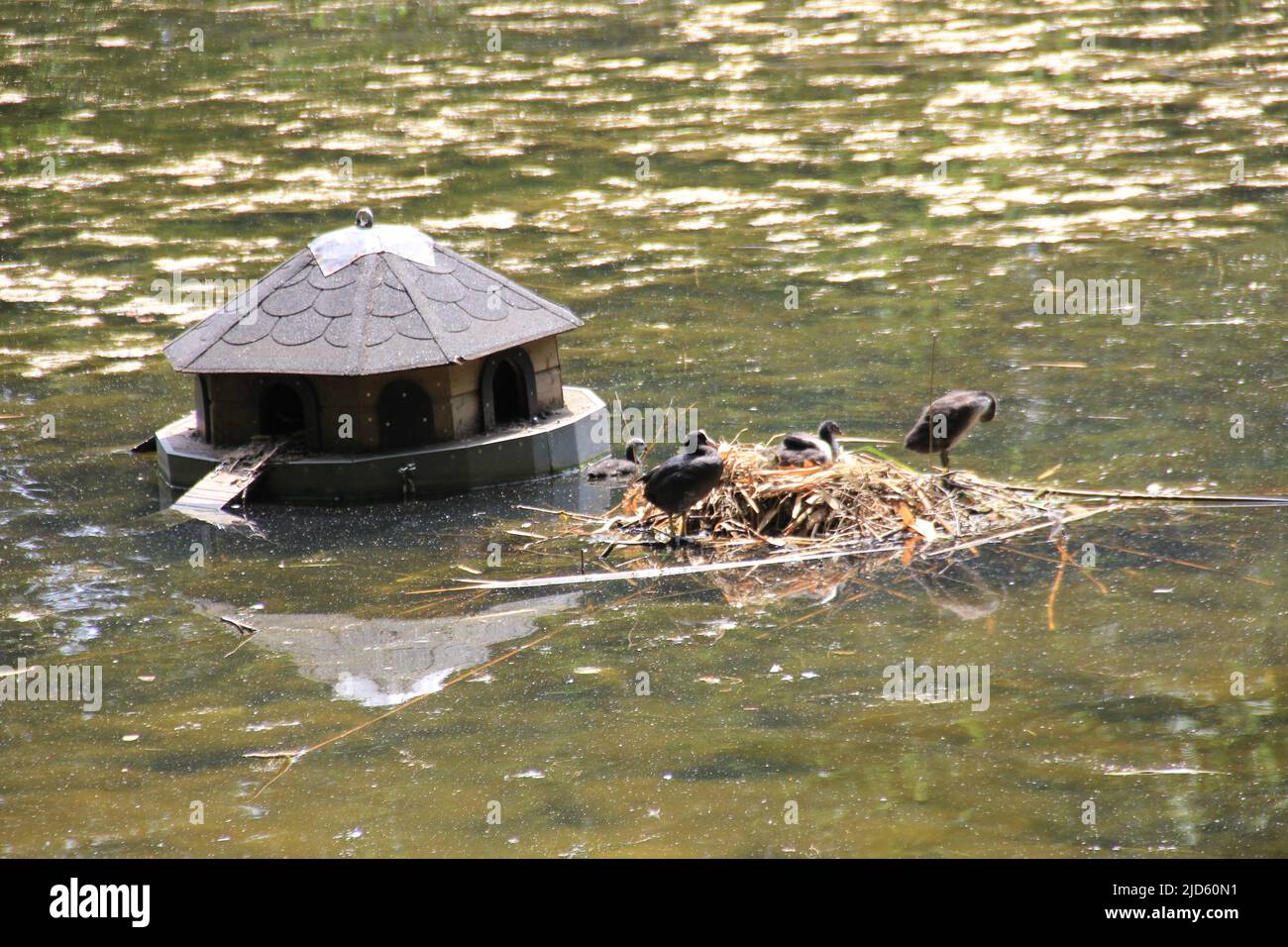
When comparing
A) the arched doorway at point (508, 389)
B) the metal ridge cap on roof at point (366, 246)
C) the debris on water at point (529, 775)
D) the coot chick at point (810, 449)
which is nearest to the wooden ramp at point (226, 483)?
the metal ridge cap on roof at point (366, 246)

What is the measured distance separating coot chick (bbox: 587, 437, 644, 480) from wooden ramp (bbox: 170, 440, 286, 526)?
242cm

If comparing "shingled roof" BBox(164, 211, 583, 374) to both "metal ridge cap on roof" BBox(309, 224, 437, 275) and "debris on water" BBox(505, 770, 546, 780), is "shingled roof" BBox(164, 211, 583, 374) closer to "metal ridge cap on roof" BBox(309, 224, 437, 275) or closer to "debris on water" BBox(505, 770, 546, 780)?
"metal ridge cap on roof" BBox(309, 224, 437, 275)

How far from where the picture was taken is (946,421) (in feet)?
39.0

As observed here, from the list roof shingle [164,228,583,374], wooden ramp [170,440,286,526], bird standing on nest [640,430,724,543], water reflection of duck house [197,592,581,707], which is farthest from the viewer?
roof shingle [164,228,583,374]

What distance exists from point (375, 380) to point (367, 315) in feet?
1.76

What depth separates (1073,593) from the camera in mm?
10688

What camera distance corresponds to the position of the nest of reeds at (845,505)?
11.5m

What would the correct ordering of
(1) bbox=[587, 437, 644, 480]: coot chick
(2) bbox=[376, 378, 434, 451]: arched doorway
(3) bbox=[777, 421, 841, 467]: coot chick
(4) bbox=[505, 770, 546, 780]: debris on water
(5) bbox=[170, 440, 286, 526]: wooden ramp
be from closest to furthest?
(4) bbox=[505, 770, 546, 780]: debris on water, (3) bbox=[777, 421, 841, 467]: coot chick, (5) bbox=[170, 440, 286, 526]: wooden ramp, (2) bbox=[376, 378, 434, 451]: arched doorway, (1) bbox=[587, 437, 644, 480]: coot chick

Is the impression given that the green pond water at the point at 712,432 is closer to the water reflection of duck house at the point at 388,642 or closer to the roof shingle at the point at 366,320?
the water reflection of duck house at the point at 388,642

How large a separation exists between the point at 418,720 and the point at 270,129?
2076cm

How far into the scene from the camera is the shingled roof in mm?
12992

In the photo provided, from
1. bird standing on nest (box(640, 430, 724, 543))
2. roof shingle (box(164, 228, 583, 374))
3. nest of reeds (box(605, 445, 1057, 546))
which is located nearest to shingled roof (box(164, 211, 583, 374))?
roof shingle (box(164, 228, 583, 374))

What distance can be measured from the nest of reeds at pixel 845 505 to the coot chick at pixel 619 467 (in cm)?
134

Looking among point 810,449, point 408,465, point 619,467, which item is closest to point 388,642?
point 408,465
